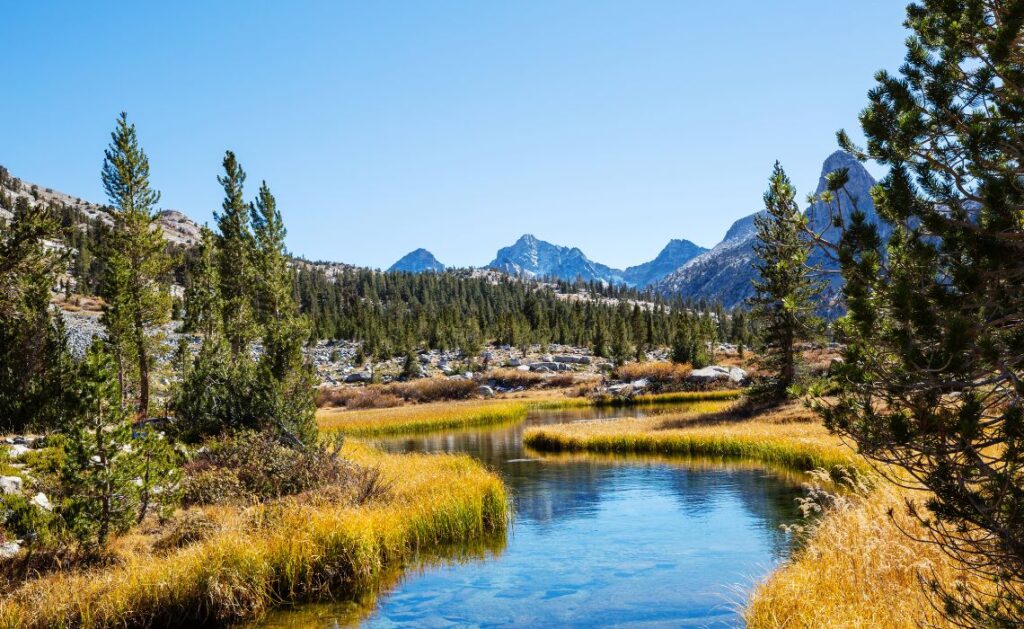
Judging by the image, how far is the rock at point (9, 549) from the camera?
1268 cm

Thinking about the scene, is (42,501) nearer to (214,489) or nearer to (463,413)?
(214,489)

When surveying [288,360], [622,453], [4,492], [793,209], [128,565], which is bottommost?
[622,453]

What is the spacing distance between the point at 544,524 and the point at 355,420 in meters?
36.1

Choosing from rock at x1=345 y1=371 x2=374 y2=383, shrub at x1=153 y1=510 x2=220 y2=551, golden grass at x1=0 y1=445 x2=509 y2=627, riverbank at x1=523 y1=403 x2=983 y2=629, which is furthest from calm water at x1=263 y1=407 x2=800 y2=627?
rock at x1=345 y1=371 x2=374 y2=383

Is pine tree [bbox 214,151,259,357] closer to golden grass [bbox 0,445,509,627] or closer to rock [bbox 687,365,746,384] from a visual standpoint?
golden grass [bbox 0,445,509,627]

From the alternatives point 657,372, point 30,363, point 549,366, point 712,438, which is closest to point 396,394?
point 549,366

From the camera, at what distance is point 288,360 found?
77.0 feet

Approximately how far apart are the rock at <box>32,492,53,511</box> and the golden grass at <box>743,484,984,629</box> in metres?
14.1

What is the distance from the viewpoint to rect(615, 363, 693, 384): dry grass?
224ft

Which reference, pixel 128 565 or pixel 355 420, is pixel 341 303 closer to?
pixel 355 420

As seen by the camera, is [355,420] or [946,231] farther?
[355,420]

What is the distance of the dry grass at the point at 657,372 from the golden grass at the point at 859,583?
5640 centimetres

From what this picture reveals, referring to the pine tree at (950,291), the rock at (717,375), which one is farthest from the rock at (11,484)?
the rock at (717,375)

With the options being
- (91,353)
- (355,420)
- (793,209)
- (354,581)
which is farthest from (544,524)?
(355,420)
